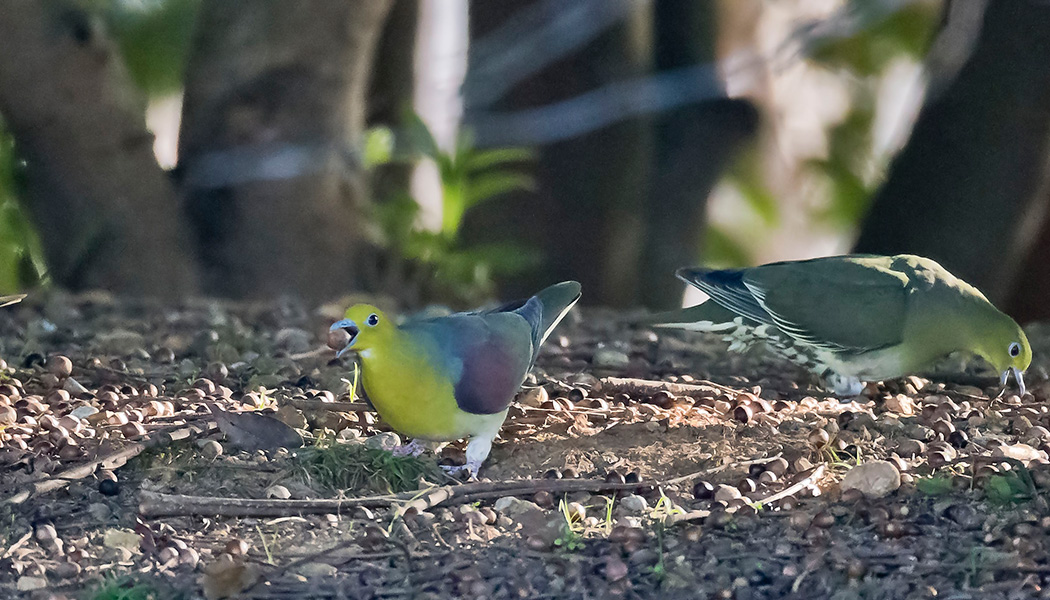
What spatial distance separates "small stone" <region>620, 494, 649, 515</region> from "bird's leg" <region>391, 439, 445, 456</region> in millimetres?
702

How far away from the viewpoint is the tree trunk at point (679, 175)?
24.8ft

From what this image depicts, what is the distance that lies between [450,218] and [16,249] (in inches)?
93.1

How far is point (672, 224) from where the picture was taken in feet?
25.0

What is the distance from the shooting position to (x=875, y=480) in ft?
9.63

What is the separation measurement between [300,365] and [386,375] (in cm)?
150

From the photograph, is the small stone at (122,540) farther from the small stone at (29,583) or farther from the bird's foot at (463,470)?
the bird's foot at (463,470)

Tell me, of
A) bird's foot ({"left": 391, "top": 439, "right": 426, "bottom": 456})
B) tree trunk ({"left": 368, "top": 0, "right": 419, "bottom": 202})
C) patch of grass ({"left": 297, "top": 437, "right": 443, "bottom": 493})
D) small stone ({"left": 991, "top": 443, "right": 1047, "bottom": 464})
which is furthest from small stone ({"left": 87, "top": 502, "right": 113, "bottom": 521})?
tree trunk ({"left": 368, "top": 0, "right": 419, "bottom": 202})

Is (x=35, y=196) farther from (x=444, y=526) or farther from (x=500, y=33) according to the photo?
(x=444, y=526)

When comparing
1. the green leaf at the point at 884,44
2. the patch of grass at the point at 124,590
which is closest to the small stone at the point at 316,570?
the patch of grass at the point at 124,590

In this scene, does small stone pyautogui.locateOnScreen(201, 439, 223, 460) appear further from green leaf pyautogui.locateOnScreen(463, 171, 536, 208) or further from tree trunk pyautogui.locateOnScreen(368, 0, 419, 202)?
tree trunk pyautogui.locateOnScreen(368, 0, 419, 202)

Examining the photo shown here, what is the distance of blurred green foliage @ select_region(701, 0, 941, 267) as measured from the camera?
776 cm

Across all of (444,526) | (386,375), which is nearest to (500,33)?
(386,375)

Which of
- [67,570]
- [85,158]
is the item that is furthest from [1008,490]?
[85,158]

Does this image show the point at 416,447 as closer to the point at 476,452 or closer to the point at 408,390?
the point at 476,452
